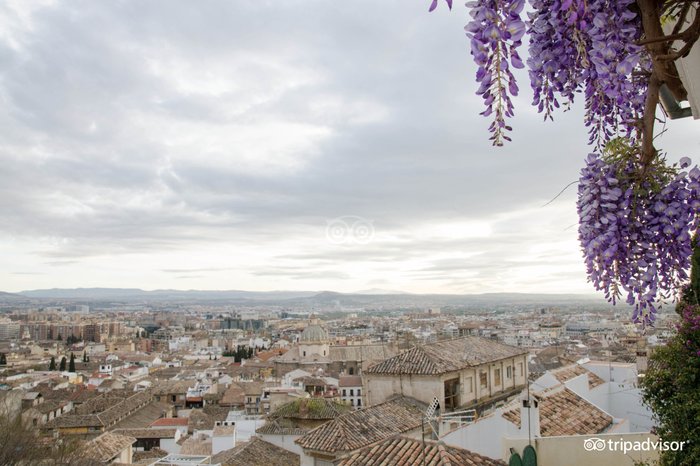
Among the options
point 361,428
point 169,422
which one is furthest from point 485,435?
point 169,422

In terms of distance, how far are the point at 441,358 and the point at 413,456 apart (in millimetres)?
10073

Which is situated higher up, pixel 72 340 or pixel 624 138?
pixel 624 138

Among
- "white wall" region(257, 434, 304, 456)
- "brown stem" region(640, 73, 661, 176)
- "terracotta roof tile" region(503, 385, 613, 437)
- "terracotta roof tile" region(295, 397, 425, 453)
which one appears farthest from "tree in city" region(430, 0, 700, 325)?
"white wall" region(257, 434, 304, 456)

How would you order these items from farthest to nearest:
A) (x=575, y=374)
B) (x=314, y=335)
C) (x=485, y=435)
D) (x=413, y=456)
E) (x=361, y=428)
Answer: (x=314, y=335)
(x=575, y=374)
(x=361, y=428)
(x=485, y=435)
(x=413, y=456)

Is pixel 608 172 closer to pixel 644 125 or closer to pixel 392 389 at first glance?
pixel 644 125

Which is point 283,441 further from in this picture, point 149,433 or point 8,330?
point 8,330

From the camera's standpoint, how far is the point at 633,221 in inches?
93.0

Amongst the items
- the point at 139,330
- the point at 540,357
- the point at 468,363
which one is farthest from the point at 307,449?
the point at 139,330

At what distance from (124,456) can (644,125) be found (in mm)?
29182

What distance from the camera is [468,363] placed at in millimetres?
19984

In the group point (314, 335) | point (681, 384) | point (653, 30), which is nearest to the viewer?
point (653, 30)

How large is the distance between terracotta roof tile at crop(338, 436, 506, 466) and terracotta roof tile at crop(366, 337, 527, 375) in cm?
802

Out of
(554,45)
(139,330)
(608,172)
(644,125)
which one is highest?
(554,45)

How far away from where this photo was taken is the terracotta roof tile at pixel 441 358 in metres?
18.9
